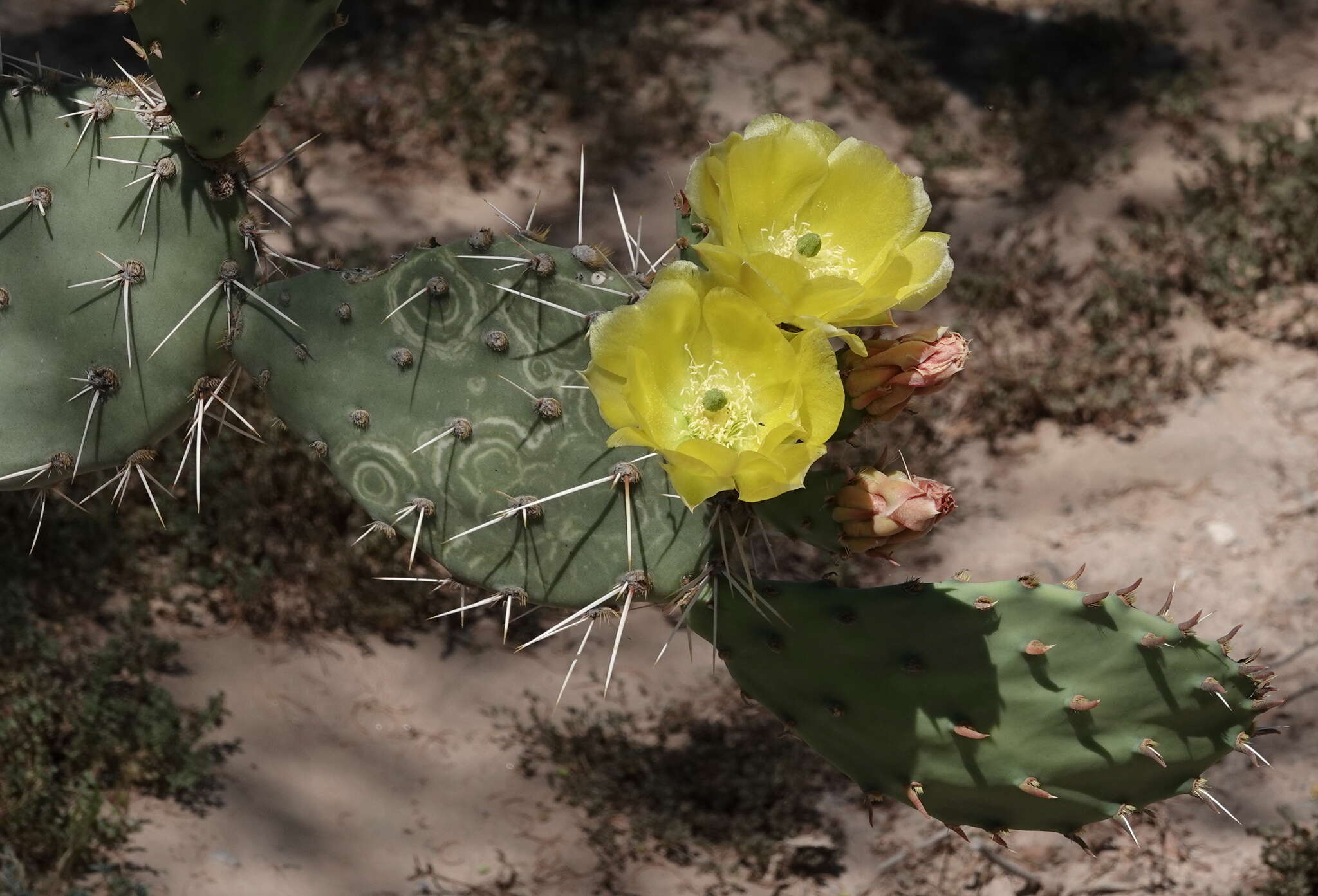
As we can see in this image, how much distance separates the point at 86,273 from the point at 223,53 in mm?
398

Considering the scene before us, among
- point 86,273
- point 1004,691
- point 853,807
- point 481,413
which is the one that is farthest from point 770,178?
point 853,807

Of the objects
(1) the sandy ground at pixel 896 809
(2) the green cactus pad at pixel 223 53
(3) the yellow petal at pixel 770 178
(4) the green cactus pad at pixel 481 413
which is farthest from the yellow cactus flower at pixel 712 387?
(1) the sandy ground at pixel 896 809

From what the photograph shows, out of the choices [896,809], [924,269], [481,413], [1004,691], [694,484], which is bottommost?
[896,809]

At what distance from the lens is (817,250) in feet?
4.48

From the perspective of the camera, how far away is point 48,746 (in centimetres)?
268

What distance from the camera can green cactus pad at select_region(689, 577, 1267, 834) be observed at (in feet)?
5.02

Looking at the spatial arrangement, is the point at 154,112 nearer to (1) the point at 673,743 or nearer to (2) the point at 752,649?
(2) the point at 752,649

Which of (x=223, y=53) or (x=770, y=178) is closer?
(x=770, y=178)

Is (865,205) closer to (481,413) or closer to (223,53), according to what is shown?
(481,413)

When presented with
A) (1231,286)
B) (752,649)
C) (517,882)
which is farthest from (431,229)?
(752,649)

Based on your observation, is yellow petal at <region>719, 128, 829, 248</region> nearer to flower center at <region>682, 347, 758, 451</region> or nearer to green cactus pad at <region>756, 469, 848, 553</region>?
flower center at <region>682, 347, 758, 451</region>

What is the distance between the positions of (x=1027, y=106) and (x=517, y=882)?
3557 millimetres

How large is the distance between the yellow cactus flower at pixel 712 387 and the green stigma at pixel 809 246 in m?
0.10

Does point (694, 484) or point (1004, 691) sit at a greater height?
point (694, 484)
